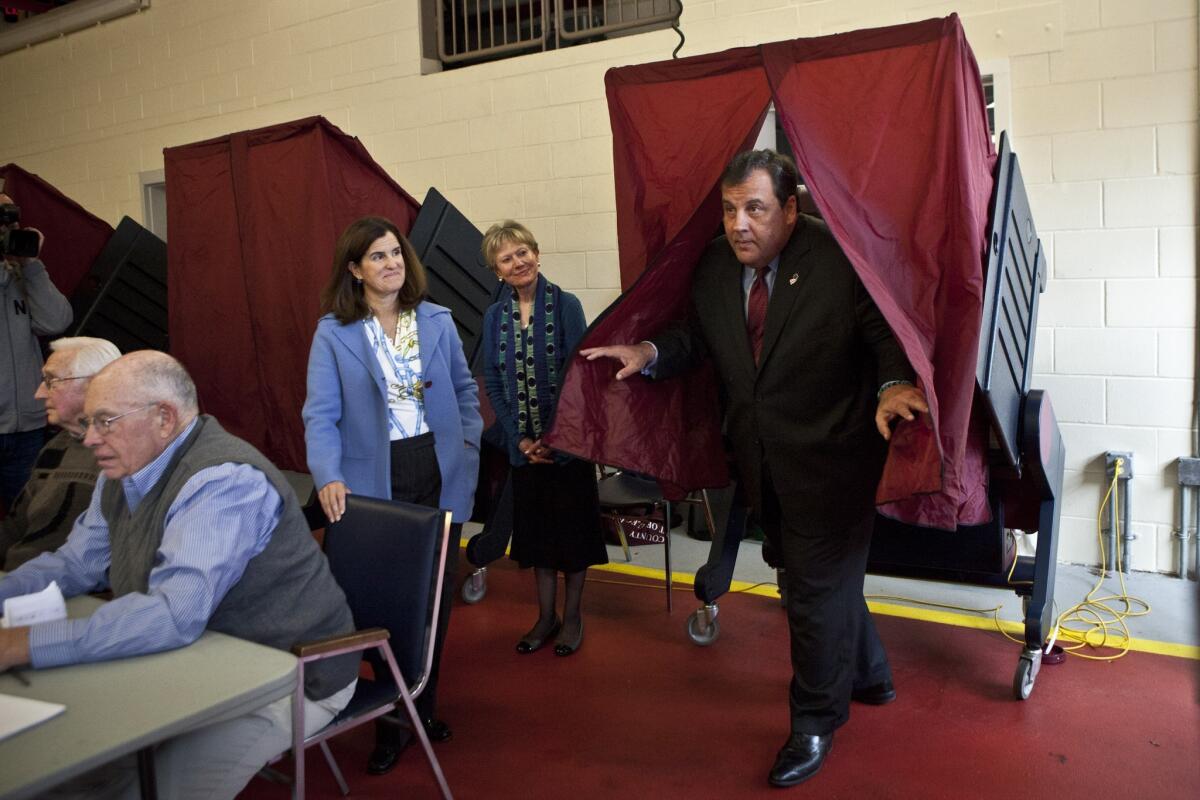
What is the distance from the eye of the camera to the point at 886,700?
2.62m

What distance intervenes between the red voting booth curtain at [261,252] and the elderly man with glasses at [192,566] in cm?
153

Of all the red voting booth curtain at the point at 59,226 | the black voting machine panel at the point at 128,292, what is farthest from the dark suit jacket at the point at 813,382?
the red voting booth curtain at the point at 59,226

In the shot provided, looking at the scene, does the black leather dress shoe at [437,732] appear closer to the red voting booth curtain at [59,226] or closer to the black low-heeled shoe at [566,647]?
the black low-heeled shoe at [566,647]

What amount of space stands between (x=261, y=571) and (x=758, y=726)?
1426 mm

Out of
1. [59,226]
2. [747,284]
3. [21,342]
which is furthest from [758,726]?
[59,226]

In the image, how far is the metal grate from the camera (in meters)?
4.58

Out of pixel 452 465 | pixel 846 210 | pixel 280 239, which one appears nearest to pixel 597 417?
pixel 452 465

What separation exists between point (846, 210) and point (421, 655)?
1.28m

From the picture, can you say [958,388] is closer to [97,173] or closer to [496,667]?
[496,667]

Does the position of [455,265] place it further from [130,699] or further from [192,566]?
[130,699]

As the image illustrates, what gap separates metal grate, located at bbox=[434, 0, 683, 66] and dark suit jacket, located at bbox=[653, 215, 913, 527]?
8.44ft

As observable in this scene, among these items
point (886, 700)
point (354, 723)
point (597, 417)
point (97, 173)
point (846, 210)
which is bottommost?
point (886, 700)

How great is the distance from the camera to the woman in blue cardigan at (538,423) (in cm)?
290

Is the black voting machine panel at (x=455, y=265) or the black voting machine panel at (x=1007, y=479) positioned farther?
the black voting machine panel at (x=455, y=265)
